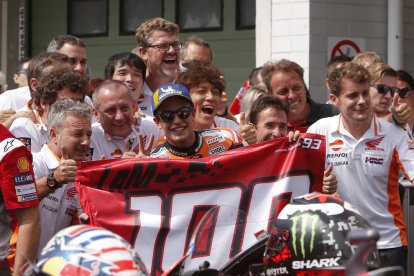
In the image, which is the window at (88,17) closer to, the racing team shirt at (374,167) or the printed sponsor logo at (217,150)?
the racing team shirt at (374,167)

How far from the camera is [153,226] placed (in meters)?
6.72

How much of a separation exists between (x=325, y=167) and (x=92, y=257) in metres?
3.97

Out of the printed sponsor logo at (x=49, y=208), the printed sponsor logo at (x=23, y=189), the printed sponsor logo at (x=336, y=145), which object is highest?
the printed sponsor logo at (x=336, y=145)

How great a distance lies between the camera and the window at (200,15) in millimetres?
17406

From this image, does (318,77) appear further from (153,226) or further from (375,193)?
(153,226)

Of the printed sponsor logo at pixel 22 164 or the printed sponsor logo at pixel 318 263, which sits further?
the printed sponsor logo at pixel 22 164

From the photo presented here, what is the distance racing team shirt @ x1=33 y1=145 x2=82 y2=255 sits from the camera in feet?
22.9

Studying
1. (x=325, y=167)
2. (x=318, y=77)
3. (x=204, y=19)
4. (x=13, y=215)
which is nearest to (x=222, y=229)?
(x=13, y=215)

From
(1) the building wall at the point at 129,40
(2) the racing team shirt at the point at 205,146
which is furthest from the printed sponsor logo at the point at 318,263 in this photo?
(1) the building wall at the point at 129,40

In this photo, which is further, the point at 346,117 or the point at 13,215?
the point at 346,117

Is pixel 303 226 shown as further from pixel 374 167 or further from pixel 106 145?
pixel 374 167

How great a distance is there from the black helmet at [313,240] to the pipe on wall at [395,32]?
972 centimetres

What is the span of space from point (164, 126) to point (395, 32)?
781 cm

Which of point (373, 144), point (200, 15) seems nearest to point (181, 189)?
point (373, 144)
